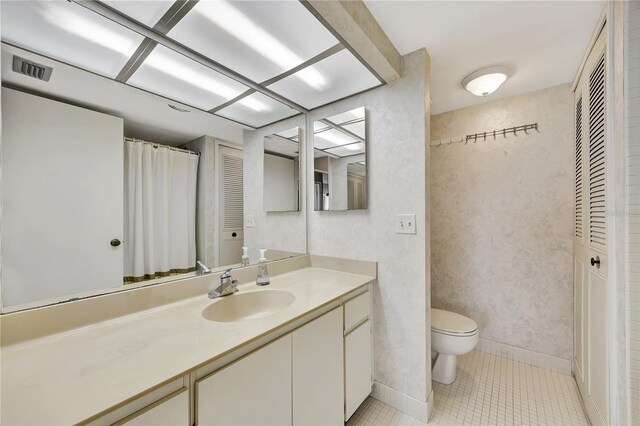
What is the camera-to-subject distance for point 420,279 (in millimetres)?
1452

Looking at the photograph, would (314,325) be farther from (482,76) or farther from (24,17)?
(482,76)

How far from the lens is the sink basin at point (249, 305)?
3.88 ft

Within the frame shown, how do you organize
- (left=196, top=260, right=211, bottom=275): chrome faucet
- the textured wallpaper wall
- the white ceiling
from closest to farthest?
the white ceiling → (left=196, top=260, right=211, bottom=275): chrome faucet → the textured wallpaper wall

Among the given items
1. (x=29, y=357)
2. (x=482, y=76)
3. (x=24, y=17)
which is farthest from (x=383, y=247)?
(x=24, y=17)

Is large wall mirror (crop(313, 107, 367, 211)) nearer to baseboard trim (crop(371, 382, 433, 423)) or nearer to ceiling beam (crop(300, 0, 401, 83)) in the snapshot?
ceiling beam (crop(300, 0, 401, 83))

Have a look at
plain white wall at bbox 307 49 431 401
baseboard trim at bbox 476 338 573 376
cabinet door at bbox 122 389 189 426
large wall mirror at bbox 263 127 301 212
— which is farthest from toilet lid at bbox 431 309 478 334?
cabinet door at bbox 122 389 189 426

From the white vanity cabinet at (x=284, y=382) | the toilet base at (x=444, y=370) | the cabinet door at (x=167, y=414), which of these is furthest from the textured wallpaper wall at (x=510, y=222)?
the cabinet door at (x=167, y=414)

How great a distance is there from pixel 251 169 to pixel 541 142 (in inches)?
89.9

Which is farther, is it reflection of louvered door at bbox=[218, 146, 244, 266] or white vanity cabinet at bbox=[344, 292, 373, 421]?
reflection of louvered door at bbox=[218, 146, 244, 266]

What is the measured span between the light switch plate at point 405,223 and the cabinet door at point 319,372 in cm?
62

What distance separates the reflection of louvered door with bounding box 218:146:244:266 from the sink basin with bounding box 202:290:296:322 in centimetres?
26

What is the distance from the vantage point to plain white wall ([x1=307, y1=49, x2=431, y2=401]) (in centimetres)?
145

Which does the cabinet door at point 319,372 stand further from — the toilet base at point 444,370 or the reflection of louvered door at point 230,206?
the toilet base at point 444,370

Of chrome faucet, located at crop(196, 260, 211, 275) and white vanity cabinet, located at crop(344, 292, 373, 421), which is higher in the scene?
chrome faucet, located at crop(196, 260, 211, 275)
